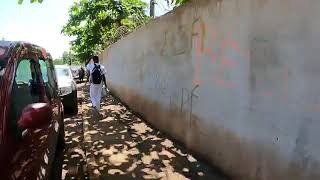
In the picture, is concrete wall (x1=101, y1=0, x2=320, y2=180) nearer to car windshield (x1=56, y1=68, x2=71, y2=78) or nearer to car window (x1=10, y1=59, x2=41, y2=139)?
car window (x1=10, y1=59, x2=41, y2=139)

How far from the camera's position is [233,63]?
5629mm

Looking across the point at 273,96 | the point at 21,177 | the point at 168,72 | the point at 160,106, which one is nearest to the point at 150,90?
the point at 160,106

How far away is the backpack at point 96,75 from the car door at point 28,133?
7.13m

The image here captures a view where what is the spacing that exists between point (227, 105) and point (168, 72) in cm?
312

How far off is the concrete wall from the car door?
7.45ft

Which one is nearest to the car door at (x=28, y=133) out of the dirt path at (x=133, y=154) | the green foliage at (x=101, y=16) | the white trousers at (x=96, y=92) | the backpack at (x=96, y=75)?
the dirt path at (x=133, y=154)

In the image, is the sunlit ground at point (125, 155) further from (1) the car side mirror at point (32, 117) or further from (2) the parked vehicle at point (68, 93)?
(1) the car side mirror at point (32, 117)

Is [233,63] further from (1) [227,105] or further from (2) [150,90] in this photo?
(2) [150,90]

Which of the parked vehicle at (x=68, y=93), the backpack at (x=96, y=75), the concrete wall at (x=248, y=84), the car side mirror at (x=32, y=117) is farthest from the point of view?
the parked vehicle at (x=68, y=93)

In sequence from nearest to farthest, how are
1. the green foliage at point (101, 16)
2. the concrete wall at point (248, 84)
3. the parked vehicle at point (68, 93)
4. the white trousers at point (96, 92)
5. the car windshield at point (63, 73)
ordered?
the concrete wall at point (248, 84), the white trousers at point (96, 92), the parked vehicle at point (68, 93), the car windshield at point (63, 73), the green foliage at point (101, 16)

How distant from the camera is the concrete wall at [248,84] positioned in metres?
4.07

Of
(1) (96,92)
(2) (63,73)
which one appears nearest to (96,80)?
(1) (96,92)

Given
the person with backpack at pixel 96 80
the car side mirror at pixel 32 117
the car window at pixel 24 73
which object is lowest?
the person with backpack at pixel 96 80

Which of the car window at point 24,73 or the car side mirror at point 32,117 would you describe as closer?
the car side mirror at point 32,117
